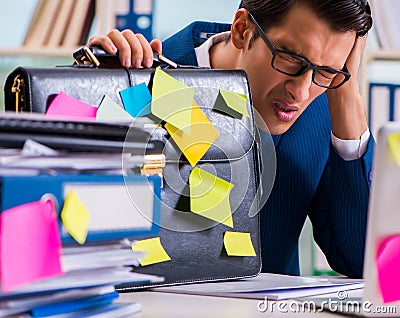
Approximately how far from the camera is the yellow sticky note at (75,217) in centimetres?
77

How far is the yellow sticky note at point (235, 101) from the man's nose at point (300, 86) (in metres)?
0.26

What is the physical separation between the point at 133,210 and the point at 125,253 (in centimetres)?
5

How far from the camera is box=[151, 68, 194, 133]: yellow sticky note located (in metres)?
1.13

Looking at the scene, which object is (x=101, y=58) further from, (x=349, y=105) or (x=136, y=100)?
(x=349, y=105)

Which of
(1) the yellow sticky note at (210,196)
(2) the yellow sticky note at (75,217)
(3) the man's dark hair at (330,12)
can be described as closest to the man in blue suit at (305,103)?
(3) the man's dark hair at (330,12)

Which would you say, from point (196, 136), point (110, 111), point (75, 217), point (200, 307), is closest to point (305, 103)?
point (196, 136)

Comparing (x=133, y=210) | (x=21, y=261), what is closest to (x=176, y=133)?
(x=133, y=210)

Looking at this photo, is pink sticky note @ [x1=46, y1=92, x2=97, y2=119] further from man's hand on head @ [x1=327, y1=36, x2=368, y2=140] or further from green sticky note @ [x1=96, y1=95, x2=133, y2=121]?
man's hand on head @ [x1=327, y1=36, x2=368, y2=140]

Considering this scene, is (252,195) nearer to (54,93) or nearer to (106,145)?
(54,93)

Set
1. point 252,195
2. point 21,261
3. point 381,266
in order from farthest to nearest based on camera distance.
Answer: point 252,195 < point 381,266 < point 21,261

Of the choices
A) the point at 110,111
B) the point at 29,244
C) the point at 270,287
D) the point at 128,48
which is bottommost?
the point at 270,287

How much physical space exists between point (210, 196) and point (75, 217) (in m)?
0.41

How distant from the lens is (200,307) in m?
0.98

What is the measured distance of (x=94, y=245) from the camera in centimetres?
81
